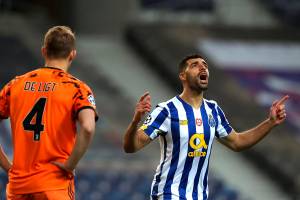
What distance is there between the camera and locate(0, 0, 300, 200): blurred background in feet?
49.9

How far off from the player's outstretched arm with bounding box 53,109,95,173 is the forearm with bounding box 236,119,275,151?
161cm

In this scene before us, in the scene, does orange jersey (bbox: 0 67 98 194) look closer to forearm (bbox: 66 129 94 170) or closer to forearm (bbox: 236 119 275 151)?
forearm (bbox: 66 129 94 170)

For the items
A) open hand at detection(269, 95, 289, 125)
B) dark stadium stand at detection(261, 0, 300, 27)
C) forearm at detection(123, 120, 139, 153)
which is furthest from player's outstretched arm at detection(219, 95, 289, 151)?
dark stadium stand at detection(261, 0, 300, 27)

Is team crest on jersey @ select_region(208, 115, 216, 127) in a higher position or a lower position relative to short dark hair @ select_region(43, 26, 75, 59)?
lower

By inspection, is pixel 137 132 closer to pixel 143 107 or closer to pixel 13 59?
pixel 143 107

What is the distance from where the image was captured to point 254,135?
658cm

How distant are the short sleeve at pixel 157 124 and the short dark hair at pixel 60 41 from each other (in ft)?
3.51

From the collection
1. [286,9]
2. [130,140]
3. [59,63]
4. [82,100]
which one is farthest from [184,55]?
[82,100]

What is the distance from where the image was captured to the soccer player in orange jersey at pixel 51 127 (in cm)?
538

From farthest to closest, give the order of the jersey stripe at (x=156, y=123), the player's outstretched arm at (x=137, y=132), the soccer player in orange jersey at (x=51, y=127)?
the jersey stripe at (x=156, y=123)
the player's outstretched arm at (x=137, y=132)
the soccer player in orange jersey at (x=51, y=127)

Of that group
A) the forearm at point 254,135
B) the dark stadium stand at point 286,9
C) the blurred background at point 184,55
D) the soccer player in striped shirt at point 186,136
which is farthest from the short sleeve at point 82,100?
the dark stadium stand at point 286,9

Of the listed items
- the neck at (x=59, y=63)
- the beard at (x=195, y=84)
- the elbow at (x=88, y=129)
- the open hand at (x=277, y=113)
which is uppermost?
the beard at (x=195, y=84)

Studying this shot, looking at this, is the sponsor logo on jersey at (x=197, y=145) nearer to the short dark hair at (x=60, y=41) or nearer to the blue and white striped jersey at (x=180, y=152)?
the blue and white striped jersey at (x=180, y=152)

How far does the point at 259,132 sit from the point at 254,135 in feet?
0.14
